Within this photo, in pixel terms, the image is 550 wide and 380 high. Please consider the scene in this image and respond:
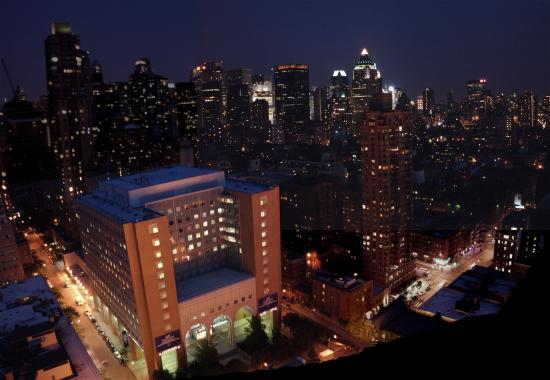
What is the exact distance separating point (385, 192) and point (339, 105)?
2869 mm

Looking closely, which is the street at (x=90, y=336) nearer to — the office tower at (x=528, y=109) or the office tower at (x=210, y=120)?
the office tower at (x=210, y=120)

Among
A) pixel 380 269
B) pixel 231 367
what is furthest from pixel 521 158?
pixel 231 367

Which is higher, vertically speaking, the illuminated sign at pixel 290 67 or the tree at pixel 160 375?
the illuminated sign at pixel 290 67

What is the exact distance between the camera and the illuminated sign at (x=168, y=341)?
519 centimetres

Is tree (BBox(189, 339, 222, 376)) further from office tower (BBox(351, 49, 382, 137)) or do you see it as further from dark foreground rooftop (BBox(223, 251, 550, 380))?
dark foreground rooftop (BBox(223, 251, 550, 380))

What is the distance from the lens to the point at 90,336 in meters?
6.14

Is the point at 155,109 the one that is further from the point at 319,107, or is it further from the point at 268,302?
the point at 268,302

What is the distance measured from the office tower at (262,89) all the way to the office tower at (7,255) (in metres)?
4.08

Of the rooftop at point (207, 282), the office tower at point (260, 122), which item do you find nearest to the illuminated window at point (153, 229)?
the rooftop at point (207, 282)

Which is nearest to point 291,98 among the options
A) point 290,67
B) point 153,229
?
point 290,67

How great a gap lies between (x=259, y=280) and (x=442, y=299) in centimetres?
242

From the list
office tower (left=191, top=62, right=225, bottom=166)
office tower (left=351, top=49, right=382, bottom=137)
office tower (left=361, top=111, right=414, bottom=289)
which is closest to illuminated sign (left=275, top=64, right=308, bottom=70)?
office tower (left=351, top=49, right=382, bottom=137)

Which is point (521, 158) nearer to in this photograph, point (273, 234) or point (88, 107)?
point (273, 234)

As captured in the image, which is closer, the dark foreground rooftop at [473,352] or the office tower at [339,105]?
the dark foreground rooftop at [473,352]
